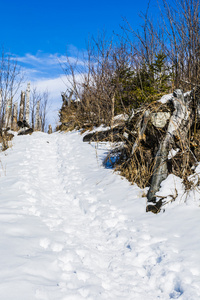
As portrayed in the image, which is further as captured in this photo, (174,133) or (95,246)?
(174,133)

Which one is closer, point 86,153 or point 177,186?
point 177,186

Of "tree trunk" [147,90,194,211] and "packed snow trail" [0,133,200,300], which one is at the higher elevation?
"tree trunk" [147,90,194,211]

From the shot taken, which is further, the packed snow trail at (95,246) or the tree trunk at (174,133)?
the tree trunk at (174,133)

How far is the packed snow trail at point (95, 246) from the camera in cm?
173

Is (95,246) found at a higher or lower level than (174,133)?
lower

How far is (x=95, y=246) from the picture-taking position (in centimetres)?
245

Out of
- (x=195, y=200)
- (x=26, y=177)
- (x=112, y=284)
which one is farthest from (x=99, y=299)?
(x=26, y=177)

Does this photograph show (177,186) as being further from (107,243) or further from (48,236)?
(48,236)

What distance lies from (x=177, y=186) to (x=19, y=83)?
900 cm

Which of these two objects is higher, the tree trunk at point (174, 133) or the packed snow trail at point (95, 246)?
the tree trunk at point (174, 133)

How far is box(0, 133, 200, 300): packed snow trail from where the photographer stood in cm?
173

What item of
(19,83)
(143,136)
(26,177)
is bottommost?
(26,177)

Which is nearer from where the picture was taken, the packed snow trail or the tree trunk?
the packed snow trail

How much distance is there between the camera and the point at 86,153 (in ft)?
23.0
